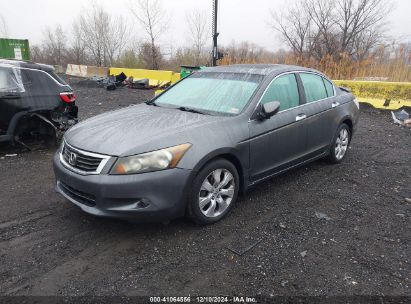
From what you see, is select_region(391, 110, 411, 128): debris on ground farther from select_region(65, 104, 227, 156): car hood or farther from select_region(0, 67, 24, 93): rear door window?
select_region(0, 67, 24, 93): rear door window

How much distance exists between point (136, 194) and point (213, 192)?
2.85 feet

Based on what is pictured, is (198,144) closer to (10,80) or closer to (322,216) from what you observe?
(322,216)

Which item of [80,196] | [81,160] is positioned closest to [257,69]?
[81,160]

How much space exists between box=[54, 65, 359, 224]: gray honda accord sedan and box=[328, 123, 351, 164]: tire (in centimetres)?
32

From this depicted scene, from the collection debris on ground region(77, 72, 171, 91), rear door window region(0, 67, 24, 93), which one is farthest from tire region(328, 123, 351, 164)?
debris on ground region(77, 72, 171, 91)

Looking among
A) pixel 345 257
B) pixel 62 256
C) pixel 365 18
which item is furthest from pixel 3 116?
pixel 365 18

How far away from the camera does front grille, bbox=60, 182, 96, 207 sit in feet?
10.7

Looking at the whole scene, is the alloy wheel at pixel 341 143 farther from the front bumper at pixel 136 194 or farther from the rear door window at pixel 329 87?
the front bumper at pixel 136 194

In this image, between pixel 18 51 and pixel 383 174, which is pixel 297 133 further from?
pixel 18 51

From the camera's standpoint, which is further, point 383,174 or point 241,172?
point 383,174

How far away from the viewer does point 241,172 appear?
12.8 ft

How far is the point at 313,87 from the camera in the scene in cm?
510

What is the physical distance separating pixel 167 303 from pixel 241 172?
1.73 meters

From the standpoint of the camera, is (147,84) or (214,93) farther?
(147,84)
